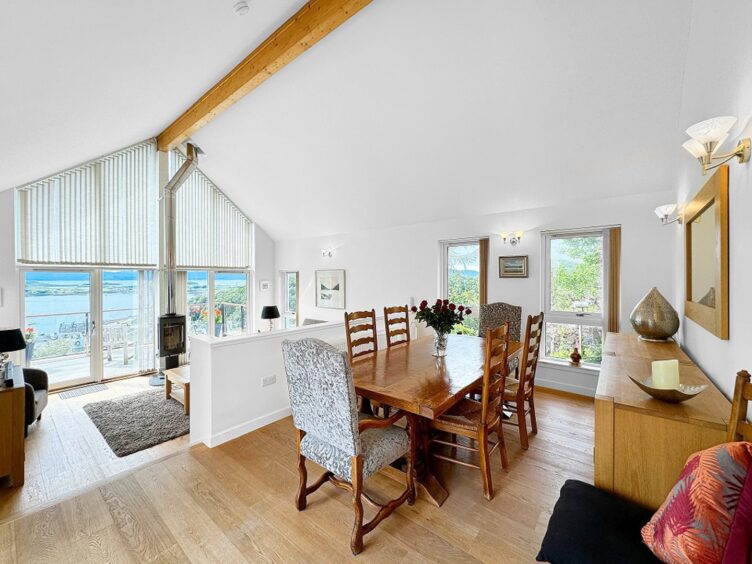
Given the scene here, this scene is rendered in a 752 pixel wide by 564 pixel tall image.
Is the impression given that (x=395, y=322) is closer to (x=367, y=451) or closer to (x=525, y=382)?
(x=525, y=382)

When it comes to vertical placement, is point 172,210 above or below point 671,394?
above

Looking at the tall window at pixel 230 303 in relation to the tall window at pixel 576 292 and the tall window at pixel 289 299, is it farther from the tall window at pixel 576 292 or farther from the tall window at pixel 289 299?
the tall window at pixel 576 292

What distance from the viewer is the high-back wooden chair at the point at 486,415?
2062mm

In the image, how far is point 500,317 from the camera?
4301 millimetres

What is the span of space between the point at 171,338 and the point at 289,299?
258 centimetres

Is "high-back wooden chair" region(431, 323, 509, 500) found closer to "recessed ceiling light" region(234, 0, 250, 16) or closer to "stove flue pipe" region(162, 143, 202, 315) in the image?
"recessed ceiling light" region(234, 0, 250, 16)

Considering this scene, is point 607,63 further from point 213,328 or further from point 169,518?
point 213,328

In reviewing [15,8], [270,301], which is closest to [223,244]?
[270,301]

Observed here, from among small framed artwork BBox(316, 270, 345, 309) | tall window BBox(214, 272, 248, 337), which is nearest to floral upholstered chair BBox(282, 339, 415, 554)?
small framed artwork BBox(316, 270, 345, 309)

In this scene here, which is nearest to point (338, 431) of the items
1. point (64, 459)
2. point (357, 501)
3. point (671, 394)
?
point (357, 501)

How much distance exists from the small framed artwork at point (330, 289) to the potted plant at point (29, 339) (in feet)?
13.7

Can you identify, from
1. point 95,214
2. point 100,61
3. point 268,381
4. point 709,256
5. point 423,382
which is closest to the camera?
point 709,256

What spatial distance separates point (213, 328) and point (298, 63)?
518 centimetres

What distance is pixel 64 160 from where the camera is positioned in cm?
423
